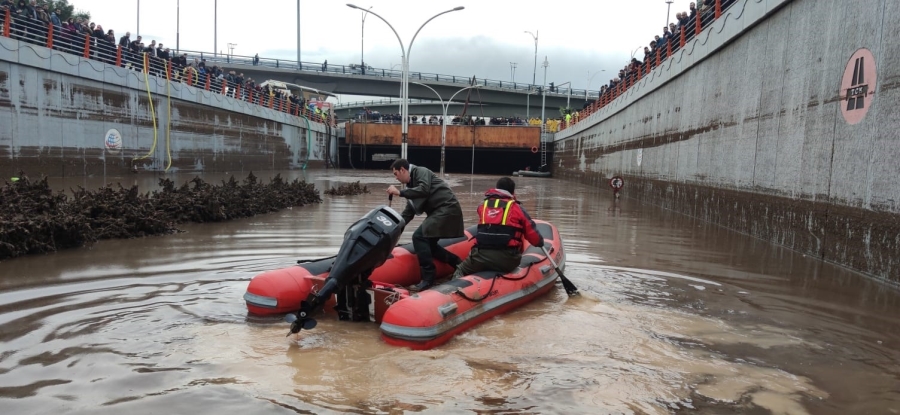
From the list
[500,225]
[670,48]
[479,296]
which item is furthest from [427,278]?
[670,48]

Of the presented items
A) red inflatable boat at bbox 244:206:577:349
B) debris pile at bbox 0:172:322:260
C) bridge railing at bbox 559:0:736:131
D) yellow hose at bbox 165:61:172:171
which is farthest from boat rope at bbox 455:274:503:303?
yellow hose at bbox 165:61:172:171

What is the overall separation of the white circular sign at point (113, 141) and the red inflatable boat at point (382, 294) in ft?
61.2

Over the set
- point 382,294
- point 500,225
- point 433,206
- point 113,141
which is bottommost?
point 382,294

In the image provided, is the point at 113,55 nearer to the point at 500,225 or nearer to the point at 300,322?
the point at 500,225

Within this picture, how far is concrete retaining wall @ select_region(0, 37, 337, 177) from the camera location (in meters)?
16.8

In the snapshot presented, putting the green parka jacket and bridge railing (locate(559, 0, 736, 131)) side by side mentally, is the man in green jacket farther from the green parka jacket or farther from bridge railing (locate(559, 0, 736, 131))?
bridge railing (locate(559, 0, 736, 131))

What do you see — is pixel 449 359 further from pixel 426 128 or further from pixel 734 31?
pixel 426 128

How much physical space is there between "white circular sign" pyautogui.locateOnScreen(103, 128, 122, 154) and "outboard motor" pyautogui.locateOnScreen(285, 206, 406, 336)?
19.3m

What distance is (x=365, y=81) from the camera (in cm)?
6512

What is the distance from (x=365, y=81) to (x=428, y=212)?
61115mm

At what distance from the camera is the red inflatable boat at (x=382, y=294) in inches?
180

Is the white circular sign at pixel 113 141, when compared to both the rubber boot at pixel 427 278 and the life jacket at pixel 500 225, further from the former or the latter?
the life jacket at pixel 500 225

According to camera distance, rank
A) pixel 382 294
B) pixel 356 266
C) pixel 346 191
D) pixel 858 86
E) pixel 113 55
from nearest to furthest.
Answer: pixel 356 266 < pixel 382 294 < pixel 858 86 < pixel 346 191 < pixel 113 55

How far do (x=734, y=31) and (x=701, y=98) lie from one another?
A: 100 inches
